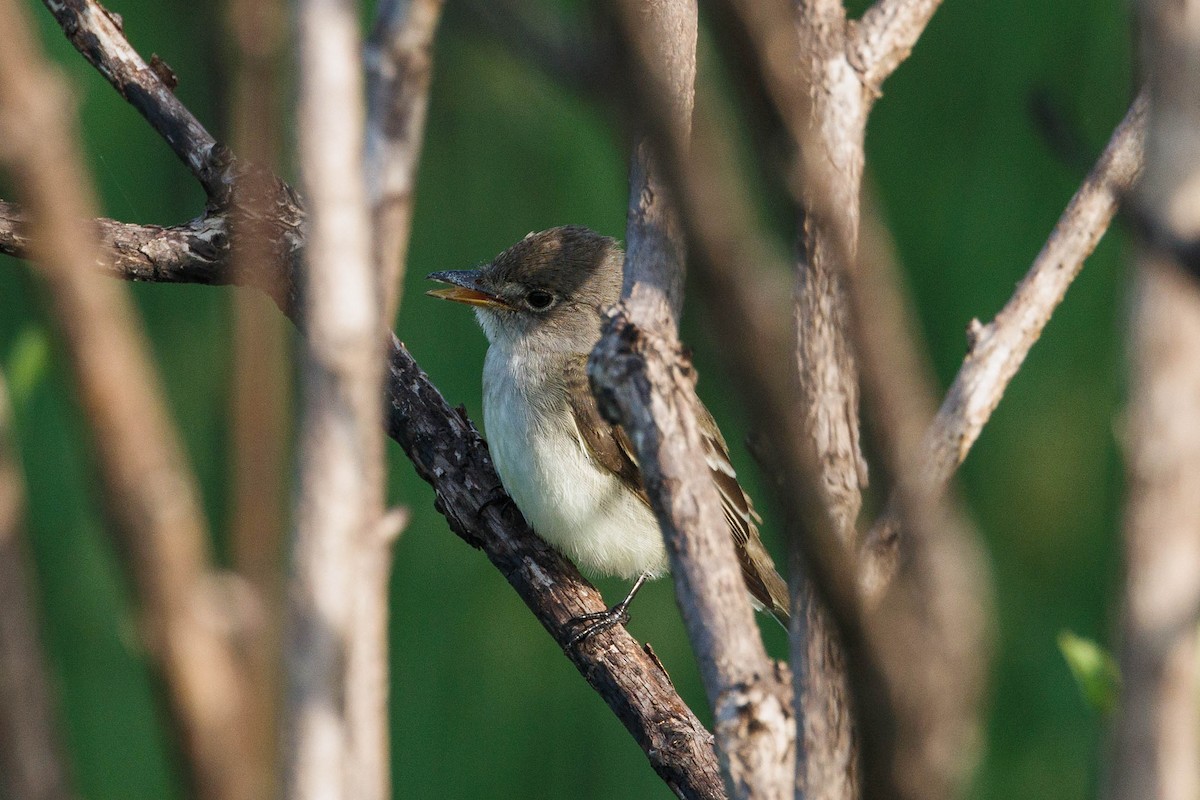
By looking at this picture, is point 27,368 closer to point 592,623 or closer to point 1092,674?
point 592,623

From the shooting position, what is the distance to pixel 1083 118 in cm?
448

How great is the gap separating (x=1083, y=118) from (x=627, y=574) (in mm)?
2340

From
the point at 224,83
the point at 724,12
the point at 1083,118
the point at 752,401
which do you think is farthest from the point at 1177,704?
the point at 1083,118

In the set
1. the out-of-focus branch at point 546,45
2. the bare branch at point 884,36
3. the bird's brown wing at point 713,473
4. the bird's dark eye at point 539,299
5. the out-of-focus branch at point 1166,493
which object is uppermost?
the bird's dark eye at point 539,299

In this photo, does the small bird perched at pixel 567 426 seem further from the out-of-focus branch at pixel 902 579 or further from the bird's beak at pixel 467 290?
the out-of-focus branch at pixel 902 579

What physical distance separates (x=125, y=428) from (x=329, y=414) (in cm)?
18

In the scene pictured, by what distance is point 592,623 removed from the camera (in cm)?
267

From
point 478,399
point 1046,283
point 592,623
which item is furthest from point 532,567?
point 478,399

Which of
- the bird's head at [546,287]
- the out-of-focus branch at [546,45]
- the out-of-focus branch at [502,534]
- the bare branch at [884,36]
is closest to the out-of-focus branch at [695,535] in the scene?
the out-of-focus branch at [546,45]

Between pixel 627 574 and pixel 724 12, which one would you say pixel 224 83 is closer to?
pixel 724 12

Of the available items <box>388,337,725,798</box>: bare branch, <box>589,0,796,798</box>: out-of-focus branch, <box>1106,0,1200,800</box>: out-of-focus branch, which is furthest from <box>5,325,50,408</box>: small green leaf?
<box>1106,0,1200,800</box>: out-of-focus branch

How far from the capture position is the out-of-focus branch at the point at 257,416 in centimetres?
79

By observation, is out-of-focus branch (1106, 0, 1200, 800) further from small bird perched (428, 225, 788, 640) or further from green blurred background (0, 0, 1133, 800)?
green blurred background (0, 0, 1133, 800)

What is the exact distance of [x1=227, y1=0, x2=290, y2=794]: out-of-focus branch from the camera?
79cm
